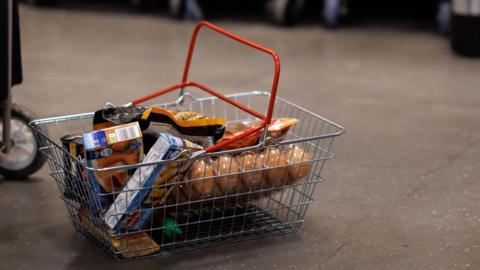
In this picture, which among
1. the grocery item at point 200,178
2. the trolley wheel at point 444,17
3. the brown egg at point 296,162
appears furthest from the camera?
the trolley wheel at point 444,17

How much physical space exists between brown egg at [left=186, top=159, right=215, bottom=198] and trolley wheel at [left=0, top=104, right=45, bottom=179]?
676mm

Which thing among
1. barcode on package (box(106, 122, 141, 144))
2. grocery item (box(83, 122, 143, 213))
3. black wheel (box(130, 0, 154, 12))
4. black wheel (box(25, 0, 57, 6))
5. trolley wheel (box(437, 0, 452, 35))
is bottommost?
black wheel (box(25, 0, 57, 6))

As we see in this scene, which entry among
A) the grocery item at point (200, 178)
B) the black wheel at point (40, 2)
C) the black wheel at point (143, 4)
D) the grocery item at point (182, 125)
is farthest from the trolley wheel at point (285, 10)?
the grocery item at point (200, 178)

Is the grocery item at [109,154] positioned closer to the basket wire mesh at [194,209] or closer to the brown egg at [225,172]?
the basket wire mesh at [194,209]

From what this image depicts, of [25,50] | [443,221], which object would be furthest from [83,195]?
[25,50]

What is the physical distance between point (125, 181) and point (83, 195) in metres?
0.13

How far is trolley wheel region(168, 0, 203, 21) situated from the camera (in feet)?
15.7

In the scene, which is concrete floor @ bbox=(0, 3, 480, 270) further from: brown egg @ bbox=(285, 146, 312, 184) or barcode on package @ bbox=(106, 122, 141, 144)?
barcode on package @ bbox=(106, 122, 141, 144)

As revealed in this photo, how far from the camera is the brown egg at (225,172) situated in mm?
1871

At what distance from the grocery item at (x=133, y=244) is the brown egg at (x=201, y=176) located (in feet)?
0.53

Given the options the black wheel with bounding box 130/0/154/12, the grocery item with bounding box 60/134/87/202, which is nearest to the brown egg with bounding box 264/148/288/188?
the grocery item with bounding box 60/134/87/202

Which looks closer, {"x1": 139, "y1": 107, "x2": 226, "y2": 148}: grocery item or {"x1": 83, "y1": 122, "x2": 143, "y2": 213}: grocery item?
{"x1": 83, "y1": 122, "x2": 143, "y2": 213}: grocery item

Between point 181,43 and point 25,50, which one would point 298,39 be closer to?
point 181,43

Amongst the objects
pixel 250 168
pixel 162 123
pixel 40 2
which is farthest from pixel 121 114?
pixel 40 2
